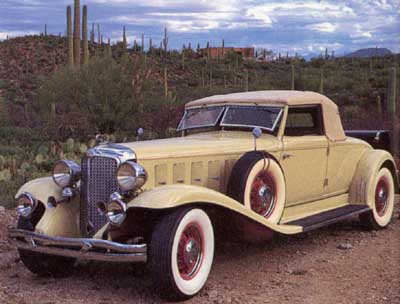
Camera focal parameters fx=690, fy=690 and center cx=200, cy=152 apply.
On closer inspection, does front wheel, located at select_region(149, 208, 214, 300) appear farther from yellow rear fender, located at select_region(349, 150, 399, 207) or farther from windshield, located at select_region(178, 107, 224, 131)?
yellow rear fender, located at select_region(349, 150, 399, 207)

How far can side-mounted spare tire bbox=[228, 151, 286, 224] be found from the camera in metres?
6.35

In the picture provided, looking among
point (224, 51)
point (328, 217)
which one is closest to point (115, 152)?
point (328, 217)

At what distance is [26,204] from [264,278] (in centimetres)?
223

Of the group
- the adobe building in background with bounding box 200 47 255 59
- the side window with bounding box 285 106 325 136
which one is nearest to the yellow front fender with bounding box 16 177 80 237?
the side window with bounding box 285 106 325 136

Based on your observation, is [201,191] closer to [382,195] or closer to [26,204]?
[26,204]

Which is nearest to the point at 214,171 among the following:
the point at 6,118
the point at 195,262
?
the point at 195,262

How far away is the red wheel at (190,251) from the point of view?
550 centimetres

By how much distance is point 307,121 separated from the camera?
317 inches

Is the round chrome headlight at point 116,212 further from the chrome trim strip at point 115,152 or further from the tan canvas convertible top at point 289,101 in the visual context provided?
the tan canvas convertible top at point 289,101

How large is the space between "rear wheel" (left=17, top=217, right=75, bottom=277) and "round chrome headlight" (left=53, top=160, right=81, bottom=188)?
460 millimetres

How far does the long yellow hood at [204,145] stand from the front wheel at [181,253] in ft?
2.48

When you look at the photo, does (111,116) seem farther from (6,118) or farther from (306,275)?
(306,275)

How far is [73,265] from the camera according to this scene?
660cm

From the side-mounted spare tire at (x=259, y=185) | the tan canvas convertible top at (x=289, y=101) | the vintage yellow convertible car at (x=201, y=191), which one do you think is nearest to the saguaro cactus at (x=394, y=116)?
the tan canvas convertible top at (x=289, y=101)
